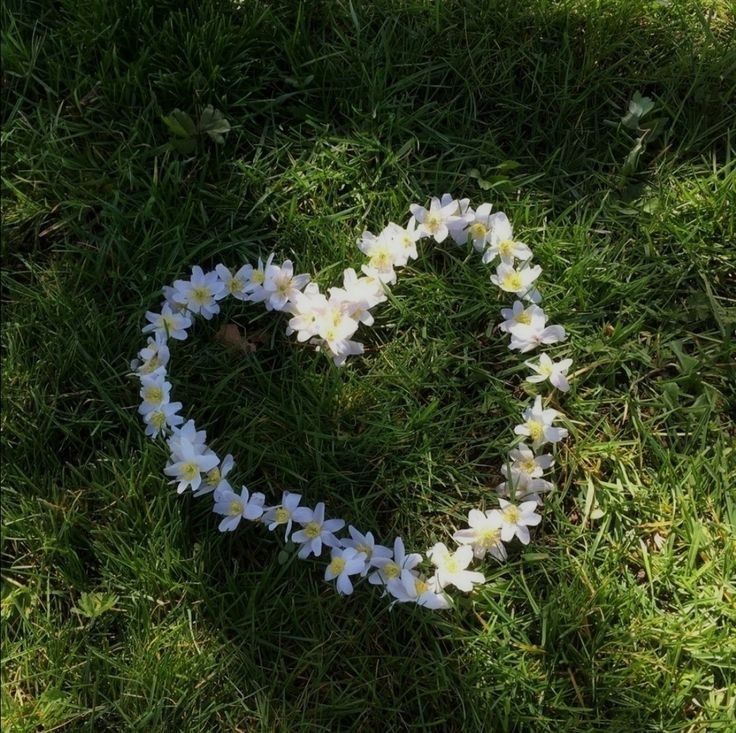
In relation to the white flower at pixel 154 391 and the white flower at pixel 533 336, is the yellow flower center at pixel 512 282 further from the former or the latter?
the white flower at pixel 154 391

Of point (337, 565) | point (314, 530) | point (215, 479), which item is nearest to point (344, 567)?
point (337, 565)

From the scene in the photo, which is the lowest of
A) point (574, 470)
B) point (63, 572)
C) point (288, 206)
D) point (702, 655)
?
point (63, 572)

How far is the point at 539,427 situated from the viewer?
214 centimetres

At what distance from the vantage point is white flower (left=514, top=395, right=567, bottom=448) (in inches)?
83.6

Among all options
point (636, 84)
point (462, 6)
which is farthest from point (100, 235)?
point (636, 84)

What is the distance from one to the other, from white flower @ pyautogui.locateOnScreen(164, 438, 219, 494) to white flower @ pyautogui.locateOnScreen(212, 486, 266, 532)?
70 millimetres

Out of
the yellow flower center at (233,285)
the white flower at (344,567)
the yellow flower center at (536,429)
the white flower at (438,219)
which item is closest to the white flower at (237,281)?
the yellow flower center at (233,285)

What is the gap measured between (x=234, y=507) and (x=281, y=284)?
2.01 ft

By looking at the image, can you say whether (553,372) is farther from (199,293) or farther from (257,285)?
(199,293)

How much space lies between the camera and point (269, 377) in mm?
2213

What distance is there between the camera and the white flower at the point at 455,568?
2.03 meters

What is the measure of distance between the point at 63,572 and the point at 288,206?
3.79 ft

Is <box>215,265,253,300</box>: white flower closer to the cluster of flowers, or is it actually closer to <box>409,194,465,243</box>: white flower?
the cluster of flowers

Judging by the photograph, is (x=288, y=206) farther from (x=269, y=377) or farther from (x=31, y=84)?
(x=31, y=84)
